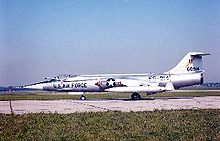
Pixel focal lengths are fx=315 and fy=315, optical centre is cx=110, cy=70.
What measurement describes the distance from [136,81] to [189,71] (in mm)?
6360

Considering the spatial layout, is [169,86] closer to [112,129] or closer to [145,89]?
[145,89]

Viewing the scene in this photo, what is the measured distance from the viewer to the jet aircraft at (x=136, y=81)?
36250mm

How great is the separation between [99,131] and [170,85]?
25.1 m

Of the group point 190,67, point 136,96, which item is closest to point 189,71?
point 190,67

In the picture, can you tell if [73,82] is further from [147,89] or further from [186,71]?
[186,71]

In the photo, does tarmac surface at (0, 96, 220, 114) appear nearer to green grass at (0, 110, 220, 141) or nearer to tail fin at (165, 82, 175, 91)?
green grass at (0, 110, 220, 141)

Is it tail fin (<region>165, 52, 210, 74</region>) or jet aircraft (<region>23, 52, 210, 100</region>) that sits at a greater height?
tail fin (<region>165, 52, 210, 74</region>)

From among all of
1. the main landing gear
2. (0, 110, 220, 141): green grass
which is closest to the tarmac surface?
(0, 110, 220, 141): green grass

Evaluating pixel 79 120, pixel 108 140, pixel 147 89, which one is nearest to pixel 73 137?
pixel 108 140

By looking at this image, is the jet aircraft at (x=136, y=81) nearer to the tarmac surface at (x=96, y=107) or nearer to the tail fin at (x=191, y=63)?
the tail fin at (x=191, y=63)

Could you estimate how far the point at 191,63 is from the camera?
3659cm

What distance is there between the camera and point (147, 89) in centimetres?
3666

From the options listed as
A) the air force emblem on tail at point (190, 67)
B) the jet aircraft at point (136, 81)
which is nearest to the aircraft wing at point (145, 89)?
the jet aircraft at point (136, 81)

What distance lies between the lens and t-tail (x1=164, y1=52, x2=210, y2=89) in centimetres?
3588
